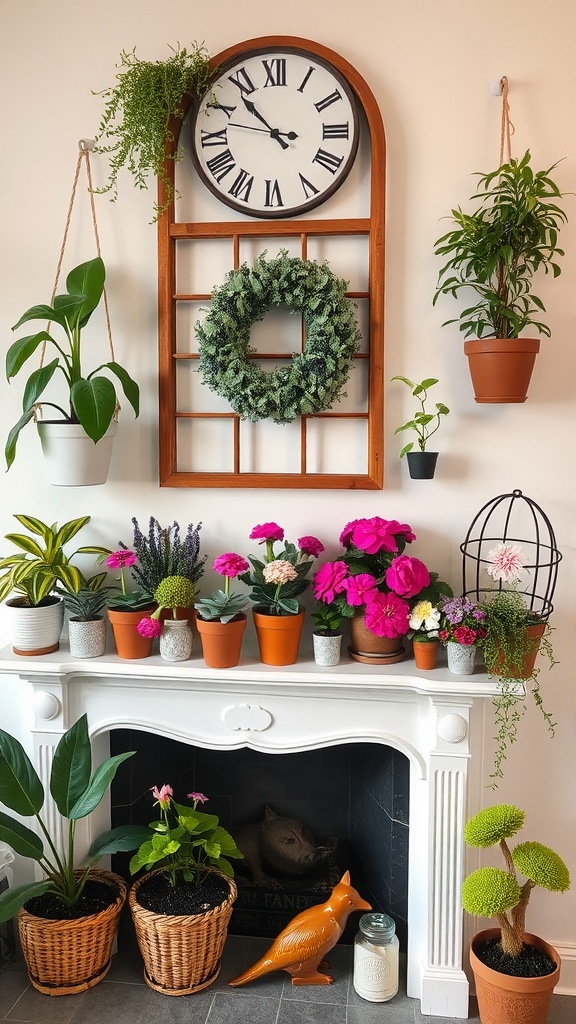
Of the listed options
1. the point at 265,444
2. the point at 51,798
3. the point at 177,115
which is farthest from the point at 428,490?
the point at 51,798

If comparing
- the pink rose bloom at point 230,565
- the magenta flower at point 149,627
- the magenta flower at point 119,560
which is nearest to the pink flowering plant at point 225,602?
the pink rose bloom at point 230,565

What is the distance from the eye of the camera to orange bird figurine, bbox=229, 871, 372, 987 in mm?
2164

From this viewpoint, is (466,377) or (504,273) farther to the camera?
(466,377)

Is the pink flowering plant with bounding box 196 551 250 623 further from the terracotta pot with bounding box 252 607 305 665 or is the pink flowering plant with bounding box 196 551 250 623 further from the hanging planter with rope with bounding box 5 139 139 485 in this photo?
the hanging planter with rope with bounding box 5 139 139 485

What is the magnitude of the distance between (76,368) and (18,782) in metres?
1.09

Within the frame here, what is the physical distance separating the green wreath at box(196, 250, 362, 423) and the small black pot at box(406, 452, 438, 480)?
10.5 inches

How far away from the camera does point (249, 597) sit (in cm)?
219

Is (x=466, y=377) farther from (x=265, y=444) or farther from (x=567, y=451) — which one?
(x=265, y=444)

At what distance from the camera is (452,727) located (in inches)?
81.5

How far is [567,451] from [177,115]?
53.4 inches

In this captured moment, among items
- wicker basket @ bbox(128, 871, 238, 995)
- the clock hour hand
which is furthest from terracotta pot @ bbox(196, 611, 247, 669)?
the clock hour hand

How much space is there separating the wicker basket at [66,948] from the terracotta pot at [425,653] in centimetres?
104

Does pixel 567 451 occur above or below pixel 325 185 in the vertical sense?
below

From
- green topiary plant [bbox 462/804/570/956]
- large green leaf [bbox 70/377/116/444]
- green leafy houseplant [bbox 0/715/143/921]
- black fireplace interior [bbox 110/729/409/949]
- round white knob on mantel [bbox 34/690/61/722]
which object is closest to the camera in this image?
green topiary plant [bbox 462/804/570/956]
